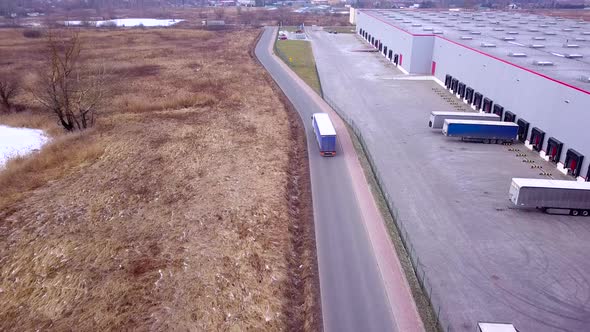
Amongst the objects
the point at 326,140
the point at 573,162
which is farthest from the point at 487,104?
the point at 326,140

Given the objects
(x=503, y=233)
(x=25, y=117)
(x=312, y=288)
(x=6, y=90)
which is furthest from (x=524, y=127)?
(x=6, y=90)

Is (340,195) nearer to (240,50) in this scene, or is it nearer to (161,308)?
(161,308)

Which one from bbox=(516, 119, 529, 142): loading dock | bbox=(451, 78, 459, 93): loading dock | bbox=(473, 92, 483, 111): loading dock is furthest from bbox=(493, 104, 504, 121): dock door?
bbox=(451, 78, 459, 93): loading dock

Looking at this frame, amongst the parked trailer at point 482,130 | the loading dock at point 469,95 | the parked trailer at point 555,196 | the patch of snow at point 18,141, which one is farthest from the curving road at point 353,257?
the patch of snow at point 18,141

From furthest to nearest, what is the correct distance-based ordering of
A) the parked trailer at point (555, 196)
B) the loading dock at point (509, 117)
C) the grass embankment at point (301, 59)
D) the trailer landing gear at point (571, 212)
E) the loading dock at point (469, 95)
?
1. the grass embankment at point (301, 59)
2. the loading dock at point (469, 95)
3. the loading dock at point (509, 117)
4. the trailer landing gear at point (571, 212)
5. the parked trailer at point (555, 196)

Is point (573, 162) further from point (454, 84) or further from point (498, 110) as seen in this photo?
point (454, 84)

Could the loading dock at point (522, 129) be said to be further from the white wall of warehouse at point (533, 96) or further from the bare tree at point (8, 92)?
the bare tree at point (8, 92)
